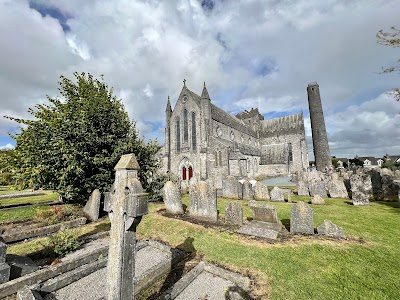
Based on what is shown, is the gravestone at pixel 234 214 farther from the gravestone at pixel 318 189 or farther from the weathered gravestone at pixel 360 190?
the gravestone at pixel 318 189

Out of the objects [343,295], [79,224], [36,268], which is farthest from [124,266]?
[79,224]

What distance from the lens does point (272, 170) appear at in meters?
37.7

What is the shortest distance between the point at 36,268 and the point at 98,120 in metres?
7.91

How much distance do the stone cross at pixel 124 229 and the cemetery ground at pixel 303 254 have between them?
59.6 inches

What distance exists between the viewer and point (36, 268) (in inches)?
185

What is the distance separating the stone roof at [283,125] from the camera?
42.1 meters

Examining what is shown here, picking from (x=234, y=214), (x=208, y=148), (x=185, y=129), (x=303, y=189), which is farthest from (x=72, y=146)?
(x=185, y=129)

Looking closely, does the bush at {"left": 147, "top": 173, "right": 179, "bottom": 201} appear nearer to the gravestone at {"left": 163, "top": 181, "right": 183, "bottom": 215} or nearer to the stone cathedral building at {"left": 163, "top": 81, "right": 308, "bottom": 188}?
the gravestone at {"left": 163, "top": 181, "right": 183, "bottom": 215}

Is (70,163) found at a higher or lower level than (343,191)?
higher

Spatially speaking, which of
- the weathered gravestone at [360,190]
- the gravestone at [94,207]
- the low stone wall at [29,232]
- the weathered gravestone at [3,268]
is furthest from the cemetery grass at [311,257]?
the weathered gravestone at [3,268]

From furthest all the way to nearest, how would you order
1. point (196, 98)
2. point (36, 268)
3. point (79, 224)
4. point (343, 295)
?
point (196, 98) → point (79, 224) → point (36, 268) → point (343, 295)

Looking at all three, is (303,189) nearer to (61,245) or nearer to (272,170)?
(61,245)

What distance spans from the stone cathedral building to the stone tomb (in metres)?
13.7

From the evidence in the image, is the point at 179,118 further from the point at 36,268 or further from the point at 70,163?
the point at 36,268
